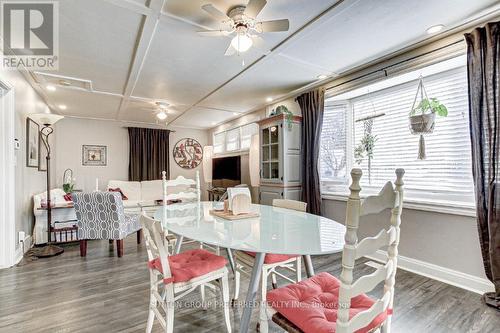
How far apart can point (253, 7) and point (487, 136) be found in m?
2.16

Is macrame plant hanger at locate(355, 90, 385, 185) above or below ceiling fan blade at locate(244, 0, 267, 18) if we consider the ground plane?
below

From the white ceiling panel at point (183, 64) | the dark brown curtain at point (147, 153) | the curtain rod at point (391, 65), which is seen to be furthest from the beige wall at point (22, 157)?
the curtain rod at point (391, 65)

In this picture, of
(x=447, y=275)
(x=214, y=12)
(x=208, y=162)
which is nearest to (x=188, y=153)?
(x=208, y=162)

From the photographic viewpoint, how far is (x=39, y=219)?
11.4ft

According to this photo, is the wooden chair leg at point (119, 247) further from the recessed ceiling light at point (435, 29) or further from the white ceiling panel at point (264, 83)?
the recessed ceiling light at point (435, 29)

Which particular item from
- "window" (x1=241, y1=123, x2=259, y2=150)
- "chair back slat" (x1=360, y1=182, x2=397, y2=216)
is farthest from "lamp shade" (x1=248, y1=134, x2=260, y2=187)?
"chair back slat" (x1=360, y1=182, x2=397, y2=216)

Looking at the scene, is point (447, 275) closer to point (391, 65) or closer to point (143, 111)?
point (391, 65)

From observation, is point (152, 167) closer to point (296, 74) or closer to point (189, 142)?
point (189, 142)

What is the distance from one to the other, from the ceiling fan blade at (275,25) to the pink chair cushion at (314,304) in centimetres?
178

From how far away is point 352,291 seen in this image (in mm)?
848

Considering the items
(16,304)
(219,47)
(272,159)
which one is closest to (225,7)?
(219,47)

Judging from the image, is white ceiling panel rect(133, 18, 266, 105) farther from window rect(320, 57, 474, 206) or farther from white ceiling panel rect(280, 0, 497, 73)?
window rect(320, 57, 474, 206)

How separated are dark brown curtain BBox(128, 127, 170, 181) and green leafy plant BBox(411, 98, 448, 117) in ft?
18.8

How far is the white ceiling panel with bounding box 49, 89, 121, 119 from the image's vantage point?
396 cm
